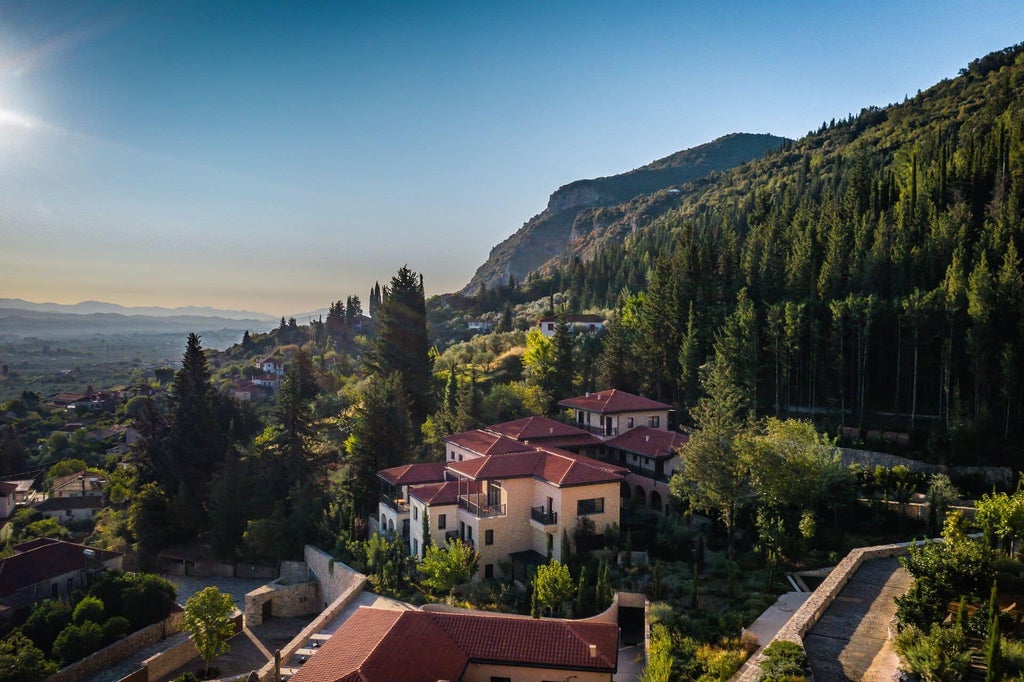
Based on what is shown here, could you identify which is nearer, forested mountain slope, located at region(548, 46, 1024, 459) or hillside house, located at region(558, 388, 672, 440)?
forested mountain slope, located at region(548, 46, 1024, 459)

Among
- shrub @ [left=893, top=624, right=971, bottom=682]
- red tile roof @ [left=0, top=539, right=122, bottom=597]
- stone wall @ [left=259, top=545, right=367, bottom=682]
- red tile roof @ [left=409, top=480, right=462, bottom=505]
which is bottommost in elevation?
red tile roof @ [left=0, top=539, right=122, bottom=597]

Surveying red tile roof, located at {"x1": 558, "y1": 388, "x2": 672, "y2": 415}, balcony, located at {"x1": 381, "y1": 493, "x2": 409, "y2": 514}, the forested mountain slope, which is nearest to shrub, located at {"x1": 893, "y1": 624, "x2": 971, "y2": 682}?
balcony, located at {"x1": 381, "y1": 493, "x2": 409, "y2": 514}

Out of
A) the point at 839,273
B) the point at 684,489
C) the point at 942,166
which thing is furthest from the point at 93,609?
the point at 942,166

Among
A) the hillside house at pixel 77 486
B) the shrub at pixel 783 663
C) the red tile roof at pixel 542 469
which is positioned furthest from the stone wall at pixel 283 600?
the hillside house at pixel 77 486

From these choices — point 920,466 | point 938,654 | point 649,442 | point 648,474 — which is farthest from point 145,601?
point 920,466

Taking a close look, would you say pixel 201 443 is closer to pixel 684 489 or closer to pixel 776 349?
pixel 684 489

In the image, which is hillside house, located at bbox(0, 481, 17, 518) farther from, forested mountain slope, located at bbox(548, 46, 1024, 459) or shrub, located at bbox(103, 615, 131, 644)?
forested mountain slope, located at bbox(548, 46, 1024, 459)

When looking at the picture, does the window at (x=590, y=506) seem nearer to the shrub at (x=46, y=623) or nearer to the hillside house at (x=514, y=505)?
the hillside house at (x=514, y=505)
